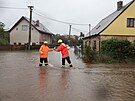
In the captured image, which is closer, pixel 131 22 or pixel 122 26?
pixel 122 26

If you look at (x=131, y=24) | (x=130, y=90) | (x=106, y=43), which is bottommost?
(x=130, y=90)

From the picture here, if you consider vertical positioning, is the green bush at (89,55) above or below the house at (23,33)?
below

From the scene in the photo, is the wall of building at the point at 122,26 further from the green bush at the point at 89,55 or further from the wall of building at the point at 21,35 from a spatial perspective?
the wall of building at the point at 21,35

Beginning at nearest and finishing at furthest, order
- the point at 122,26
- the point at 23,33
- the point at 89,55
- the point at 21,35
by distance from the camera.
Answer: the point at 89,55 < the point at 122,26 < the point at 23,33 < the point at 21,35

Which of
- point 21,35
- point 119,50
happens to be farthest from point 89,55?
point 21,35

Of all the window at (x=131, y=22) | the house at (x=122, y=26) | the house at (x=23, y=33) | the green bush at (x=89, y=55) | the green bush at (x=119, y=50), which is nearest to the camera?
→ the green bush at (x=89, y=55)

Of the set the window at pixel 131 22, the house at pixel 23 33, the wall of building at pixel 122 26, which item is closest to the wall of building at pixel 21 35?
the house at pixel 23 33

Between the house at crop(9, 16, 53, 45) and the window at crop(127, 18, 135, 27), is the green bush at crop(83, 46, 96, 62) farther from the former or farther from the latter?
the house at crop(9, 16, 53, 45)

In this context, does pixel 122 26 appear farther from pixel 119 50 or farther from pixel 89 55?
Answer: pixel 89 55

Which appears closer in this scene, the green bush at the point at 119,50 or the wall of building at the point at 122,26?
the green bush at the point at 119,50

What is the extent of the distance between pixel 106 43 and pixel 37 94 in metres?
16.3

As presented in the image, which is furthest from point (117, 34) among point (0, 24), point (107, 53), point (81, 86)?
point (0, 24)

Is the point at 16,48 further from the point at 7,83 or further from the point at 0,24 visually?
the point at 7,83

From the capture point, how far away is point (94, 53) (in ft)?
68.0
